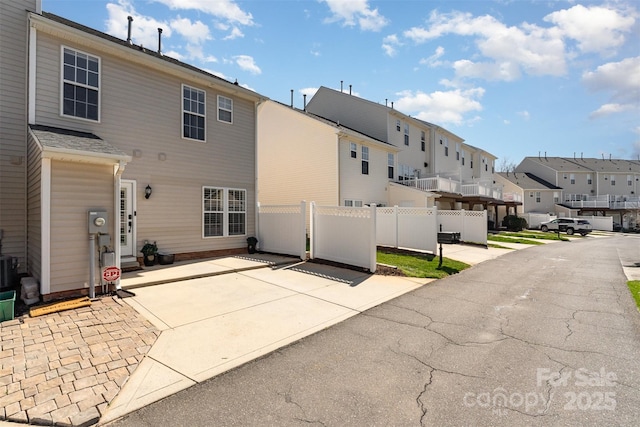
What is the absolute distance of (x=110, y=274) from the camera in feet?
21.3

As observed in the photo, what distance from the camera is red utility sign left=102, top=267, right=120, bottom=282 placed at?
21.2ft

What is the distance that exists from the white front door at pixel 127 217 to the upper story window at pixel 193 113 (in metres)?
2.53

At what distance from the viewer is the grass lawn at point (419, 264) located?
9526 mm

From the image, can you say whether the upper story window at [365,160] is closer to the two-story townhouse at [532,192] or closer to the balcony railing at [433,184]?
the balcony railing at [433,184]

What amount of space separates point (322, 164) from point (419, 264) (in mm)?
8735

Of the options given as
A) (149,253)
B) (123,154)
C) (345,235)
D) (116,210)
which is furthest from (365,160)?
(116,210)

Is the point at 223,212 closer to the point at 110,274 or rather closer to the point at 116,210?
the point at 116,210

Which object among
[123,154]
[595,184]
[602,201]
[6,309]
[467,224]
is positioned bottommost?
[6,309]

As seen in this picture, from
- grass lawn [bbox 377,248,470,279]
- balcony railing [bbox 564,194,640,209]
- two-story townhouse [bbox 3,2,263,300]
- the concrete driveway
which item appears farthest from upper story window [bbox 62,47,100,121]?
balcony railing [bbox 564,194,640,209]

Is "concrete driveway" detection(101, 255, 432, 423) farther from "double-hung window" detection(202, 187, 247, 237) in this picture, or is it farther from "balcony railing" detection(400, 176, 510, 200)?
"balcony railing" detection(400, 176, 510, 200)

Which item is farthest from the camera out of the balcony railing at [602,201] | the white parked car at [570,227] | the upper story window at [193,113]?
the balcony railing at [602,201]

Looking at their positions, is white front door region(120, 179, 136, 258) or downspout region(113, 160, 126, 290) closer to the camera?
downspout region(113, 160, 126, 290)

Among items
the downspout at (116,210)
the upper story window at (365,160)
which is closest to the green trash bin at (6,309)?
the downspout at (116,210)

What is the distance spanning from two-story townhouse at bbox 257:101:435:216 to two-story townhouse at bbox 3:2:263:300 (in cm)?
552
